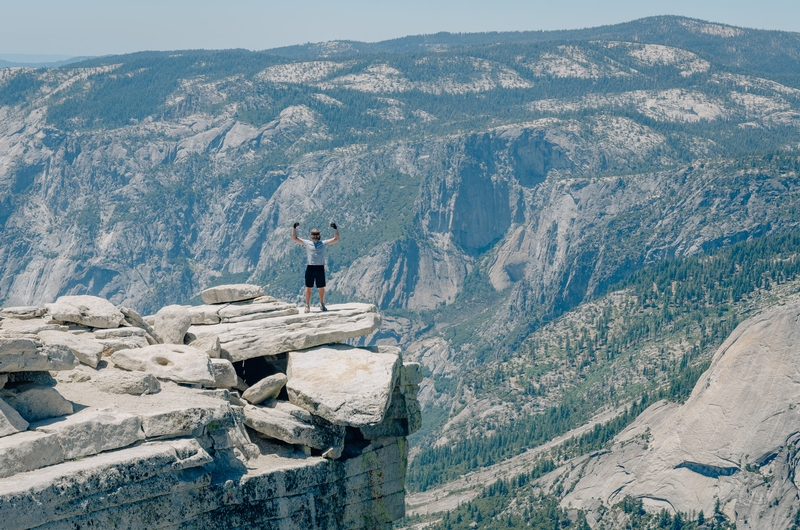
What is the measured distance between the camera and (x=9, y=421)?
42000 mm

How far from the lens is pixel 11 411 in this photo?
42719 mm

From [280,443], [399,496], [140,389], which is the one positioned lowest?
[399,496]

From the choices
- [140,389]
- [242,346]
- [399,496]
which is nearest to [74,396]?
[140,389]

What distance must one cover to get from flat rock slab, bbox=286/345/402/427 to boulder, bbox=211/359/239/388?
268cm

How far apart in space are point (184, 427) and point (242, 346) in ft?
39.9

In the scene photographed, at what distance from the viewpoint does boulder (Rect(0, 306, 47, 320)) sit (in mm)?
56938

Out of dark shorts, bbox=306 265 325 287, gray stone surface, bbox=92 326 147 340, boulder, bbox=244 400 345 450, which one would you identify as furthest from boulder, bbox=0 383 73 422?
dark shorts, bbox=306 265 325 287

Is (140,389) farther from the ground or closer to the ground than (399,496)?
farther from the ground

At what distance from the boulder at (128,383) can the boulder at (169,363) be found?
151cm

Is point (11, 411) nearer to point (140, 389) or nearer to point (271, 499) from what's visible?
point (140, 389)

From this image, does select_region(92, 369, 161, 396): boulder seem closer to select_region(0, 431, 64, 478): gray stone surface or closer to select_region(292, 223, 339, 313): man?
select_region(0, 431, 64, 478): gray stone surface

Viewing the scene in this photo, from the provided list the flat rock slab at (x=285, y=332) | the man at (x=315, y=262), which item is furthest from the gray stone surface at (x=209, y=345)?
the man at (x=315, y=262)

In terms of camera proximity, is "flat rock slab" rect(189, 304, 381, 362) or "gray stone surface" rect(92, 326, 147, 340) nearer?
"gray stone surface" rect(92, 326, 147, 340)

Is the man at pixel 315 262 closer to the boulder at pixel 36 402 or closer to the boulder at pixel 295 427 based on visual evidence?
the boulder at pixel 295 427
